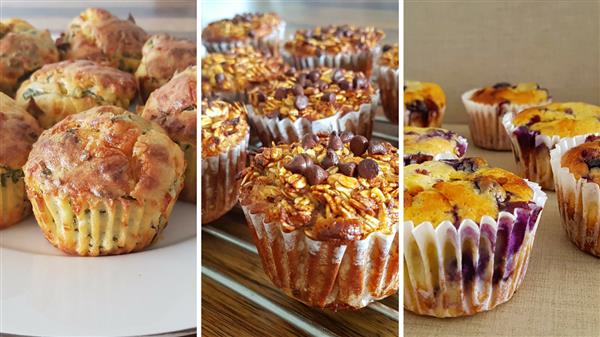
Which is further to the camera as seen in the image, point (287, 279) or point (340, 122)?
point (340, 122)

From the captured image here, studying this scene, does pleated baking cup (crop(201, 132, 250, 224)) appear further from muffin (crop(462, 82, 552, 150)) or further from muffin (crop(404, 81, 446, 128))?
muffin (crop(462, 82, 552, 150))

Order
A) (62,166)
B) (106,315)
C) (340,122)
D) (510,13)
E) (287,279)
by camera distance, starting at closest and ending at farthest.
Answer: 1. (106,315)
2. (62,166)
3. (287,279)
4. (340,122)
5. (510,13)

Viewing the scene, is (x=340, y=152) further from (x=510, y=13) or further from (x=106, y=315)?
(x=510, y=13)

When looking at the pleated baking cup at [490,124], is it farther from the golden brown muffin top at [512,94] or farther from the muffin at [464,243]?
the muffin at [464,243]

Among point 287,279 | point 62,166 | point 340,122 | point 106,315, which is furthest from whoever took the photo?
point 340,122

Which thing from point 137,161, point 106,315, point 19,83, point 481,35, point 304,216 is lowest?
point 106,315

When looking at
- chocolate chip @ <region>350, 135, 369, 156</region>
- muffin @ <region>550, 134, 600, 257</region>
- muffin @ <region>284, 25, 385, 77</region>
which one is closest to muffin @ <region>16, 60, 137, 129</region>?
chocolate chip @ <region>350, 135, 369, 156</region>

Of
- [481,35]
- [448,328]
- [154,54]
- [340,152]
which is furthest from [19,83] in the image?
[481,35]

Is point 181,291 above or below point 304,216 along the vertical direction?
below
